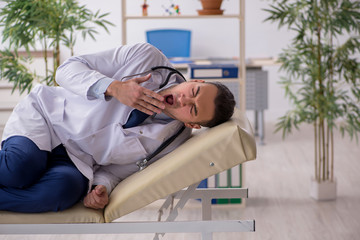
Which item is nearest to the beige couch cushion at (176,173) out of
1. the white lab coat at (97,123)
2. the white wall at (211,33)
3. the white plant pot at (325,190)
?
the white lab coat at (97,123)

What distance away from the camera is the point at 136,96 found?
1756mm

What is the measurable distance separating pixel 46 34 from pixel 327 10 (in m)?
1.72

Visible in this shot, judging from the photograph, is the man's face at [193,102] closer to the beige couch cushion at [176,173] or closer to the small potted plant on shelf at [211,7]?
the beige couch cushion at [176,173]

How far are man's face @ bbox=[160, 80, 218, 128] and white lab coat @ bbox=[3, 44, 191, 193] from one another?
4.7 inches

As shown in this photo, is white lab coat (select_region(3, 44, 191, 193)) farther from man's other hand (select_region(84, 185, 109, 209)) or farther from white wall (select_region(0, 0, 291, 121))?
white wall (select_region(0, 0, 291, 121))

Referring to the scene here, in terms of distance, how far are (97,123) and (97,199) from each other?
1.08ft

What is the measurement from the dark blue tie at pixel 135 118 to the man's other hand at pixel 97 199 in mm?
272

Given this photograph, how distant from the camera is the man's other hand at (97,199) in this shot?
5.76 ft

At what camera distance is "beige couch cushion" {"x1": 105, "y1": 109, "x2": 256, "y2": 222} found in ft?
5.33

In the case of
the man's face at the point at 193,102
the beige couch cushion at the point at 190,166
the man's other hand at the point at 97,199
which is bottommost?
the man's other hand at the point at 97,199

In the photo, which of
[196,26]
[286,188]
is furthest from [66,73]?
[196,26]

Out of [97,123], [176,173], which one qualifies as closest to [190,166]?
[176,173]

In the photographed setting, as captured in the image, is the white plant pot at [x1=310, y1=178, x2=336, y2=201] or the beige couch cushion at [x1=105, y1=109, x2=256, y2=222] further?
the white plant pot at [x1=310, y1=178, x2=336, y2=201]

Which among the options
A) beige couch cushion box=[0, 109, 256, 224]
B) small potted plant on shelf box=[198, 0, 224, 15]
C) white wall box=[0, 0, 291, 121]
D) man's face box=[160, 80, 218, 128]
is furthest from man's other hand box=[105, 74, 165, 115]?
Answer: white wall box=[0, 0, 291, 121]
